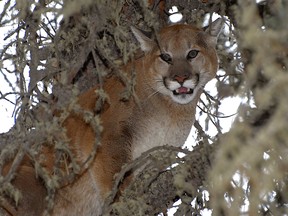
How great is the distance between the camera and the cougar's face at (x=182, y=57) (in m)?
5.23

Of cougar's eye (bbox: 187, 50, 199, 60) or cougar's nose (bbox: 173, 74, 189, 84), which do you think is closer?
cougar's nose (bbox: 173, 74, 189, 84)

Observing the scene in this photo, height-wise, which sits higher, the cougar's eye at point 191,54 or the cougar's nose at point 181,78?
the cougar's eye at point 191,54

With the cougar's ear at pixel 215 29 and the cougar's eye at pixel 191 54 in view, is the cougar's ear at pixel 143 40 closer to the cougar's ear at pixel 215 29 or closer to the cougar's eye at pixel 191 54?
the cougar's eye at pixel 191 54

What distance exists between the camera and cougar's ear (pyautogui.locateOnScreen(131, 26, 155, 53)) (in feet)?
17.4

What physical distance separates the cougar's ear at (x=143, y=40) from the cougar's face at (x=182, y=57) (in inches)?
4.2

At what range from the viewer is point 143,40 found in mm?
5422

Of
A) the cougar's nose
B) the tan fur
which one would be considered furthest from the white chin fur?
the cougar's nose

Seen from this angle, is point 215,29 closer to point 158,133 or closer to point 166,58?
point 166,58

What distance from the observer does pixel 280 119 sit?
2010 mm

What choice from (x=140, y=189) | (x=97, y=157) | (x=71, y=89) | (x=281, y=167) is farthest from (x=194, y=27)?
(x=281, y=167)

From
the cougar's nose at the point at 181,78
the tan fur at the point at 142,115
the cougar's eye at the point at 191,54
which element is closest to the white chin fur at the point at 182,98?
the tan fur at the point at 142,115

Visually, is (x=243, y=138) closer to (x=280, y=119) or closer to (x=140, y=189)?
(x=280, y=119)

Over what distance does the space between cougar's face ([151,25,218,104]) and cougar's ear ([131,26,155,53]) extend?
107 mm

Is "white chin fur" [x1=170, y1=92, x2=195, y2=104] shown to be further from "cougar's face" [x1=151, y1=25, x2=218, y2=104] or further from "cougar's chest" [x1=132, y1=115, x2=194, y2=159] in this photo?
"cougar's chest" [x1=132, y1=115, x2=194, y2=159]
